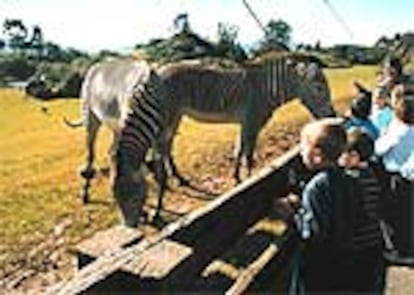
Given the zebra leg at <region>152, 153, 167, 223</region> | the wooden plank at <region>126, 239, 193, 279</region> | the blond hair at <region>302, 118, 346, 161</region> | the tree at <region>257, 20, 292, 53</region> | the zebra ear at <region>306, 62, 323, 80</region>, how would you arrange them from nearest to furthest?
the wooden plank at <region>126, 239, 193, 279</region>, the blond hair at <region>302, 118, 346, 161</region>, the tree at <region>257, 20, 292, 53</region>, the zebra leg at <region>152, 153, 167, 223</region>, the zebra ear at <region>306, 62, 323, 80</region>

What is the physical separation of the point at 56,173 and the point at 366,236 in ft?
33.8

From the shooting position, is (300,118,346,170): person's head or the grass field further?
the grass field

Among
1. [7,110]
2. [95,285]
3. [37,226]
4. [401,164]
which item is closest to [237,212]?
[401,164]

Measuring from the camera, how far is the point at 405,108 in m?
7.25

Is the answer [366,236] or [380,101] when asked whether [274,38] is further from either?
[366,236]

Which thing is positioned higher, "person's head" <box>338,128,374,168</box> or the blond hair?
the blond hair

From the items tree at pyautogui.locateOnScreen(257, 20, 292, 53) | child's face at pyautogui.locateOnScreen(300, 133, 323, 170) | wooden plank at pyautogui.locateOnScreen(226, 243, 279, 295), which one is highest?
tree at pyautogui.locateOnScreen(257, 20, 292, 53)

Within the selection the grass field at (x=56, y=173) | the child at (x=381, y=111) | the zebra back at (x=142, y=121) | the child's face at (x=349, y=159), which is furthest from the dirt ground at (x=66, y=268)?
the child's face at (x=349, y=159)

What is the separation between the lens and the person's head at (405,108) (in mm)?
7254

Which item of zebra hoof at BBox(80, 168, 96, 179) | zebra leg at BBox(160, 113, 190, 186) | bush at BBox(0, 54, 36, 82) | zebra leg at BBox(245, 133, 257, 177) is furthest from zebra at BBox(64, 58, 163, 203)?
bush at BBox(0, 54, 36, 82)

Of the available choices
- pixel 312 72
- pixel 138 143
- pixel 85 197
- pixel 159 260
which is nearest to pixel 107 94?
pixel 85 197

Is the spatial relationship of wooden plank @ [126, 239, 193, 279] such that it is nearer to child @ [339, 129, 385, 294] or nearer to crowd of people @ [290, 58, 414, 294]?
crowd of people @ [290, 58, 414, 294]

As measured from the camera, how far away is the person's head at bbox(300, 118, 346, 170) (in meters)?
4.57

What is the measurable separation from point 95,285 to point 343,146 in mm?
1569
